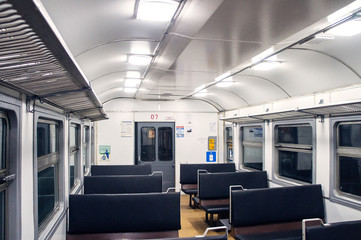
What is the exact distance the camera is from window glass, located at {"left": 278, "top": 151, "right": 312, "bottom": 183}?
5.25m

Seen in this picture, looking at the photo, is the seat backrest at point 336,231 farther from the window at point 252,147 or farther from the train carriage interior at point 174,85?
the window at point 252,147

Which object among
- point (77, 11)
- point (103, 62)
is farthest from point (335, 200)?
point (77, 11)

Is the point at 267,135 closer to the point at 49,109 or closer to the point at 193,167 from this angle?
the point at 193,167

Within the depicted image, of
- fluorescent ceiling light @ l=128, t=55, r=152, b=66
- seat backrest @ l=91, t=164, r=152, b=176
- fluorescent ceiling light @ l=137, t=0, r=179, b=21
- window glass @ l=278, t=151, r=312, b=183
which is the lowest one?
seat backrest @ l=91, t=164, r=152, b=176

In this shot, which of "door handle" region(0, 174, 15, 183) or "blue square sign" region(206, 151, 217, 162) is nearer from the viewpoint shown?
"door handle" region(0, 174, 15, 183)

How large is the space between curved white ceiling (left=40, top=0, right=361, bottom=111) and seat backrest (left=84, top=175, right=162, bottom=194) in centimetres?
180

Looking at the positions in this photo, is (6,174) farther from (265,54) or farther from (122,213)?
(265,54)

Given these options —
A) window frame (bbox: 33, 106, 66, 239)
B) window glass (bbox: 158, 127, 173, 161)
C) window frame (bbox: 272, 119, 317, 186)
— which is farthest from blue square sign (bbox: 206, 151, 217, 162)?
window frame (bbox: 33, 106, 66, 239)

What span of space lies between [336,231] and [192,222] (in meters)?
3.77

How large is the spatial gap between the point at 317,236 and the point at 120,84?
4892mm

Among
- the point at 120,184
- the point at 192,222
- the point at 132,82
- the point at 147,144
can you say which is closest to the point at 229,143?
the point at 147,144

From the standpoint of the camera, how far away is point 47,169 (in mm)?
3766

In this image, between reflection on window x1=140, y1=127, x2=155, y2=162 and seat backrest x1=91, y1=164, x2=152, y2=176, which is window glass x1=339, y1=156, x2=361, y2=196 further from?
reflection on window x1=140, y1=127, x2=155, y2=162

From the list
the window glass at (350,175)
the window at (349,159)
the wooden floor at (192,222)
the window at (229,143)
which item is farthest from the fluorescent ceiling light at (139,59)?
the window at (229,143)
